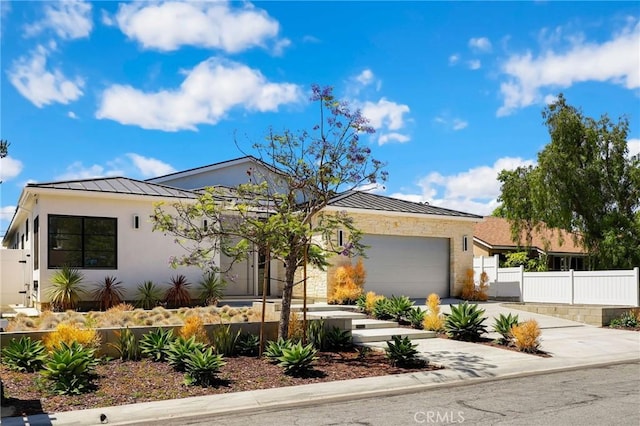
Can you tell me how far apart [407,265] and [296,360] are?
517 inches

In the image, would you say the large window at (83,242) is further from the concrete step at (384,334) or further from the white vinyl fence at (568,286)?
the white vinyl fence at (568,286)

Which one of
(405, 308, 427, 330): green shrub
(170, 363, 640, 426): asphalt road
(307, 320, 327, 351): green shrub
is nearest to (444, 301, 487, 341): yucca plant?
(405, 308, 427, 330): green shrub

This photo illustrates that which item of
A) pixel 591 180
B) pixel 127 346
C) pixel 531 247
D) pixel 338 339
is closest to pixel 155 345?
pixel 127 346

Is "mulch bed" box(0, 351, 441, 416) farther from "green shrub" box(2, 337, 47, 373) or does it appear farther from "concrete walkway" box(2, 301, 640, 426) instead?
"concrete walkway" box(2, 301, 640, 426)

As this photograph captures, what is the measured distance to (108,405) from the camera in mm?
7797

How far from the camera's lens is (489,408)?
7.79 meters

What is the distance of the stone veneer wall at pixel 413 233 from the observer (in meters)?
20.1

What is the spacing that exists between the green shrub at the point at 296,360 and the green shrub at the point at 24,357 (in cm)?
398

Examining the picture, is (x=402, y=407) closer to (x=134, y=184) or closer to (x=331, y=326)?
(x=331, y=326)

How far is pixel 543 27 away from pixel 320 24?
6136 millimetres

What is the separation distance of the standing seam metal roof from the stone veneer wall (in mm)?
265

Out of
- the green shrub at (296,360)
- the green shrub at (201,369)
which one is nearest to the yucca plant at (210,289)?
the green shrub at (296,360)

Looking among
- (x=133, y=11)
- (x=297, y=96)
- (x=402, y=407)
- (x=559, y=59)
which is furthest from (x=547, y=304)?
(x=133, y=11)

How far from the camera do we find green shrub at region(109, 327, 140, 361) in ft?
34.2
